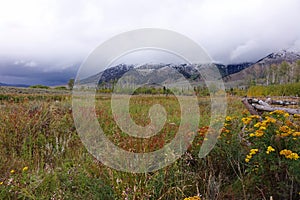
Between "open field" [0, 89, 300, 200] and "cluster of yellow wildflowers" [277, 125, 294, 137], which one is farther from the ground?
"cluster of yellow wildflowers" [277, 125, 294, 137]

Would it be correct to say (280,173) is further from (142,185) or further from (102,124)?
(102,124)

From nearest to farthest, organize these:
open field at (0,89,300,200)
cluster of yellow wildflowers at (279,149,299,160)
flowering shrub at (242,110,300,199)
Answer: cluster of yellow wildflowers at (279,149,299,160), flowering shrub at (242,110,300,199), open field at (0,89,300,200)

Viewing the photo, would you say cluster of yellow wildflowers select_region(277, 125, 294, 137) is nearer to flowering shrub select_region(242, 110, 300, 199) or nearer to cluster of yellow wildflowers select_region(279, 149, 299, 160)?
flowering shrub select_region(242, 110, 300, 199)

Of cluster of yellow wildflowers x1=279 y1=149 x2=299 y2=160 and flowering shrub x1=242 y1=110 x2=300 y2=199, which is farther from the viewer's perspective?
flowering shrub x1=242 y1=110 x2=300 y2=199

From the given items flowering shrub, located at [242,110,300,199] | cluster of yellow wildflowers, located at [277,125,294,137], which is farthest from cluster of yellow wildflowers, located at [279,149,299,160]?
cluster of yellow wildflowers, located at [277,125,294,137]

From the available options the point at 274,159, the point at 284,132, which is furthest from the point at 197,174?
the point at 284,132

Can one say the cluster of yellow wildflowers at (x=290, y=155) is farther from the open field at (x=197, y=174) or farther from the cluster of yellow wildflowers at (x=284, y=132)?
the cluster of yellow wildflowers at (x=284, y=132)

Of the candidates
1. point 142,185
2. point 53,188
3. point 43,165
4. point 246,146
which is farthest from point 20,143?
point 246,146

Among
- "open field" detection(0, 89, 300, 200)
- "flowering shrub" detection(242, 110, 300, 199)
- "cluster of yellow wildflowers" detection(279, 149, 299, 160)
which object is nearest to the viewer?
"cluster of yellow wildflowers" detection(279, 149, 299, 160)

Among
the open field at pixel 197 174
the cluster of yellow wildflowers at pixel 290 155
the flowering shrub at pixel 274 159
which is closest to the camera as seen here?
the cluster of yellow wildflowers at pixel 290 155

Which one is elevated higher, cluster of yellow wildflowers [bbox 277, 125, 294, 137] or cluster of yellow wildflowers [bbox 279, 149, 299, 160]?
cluster of yellow wildflowers [bbox 277, 125, 294, 137]

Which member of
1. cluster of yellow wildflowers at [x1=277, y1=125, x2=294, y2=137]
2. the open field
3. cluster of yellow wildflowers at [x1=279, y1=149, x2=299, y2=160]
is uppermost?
cluster of yellow wildflowers at [x1=277, y1=125, x2=294, y2=137]

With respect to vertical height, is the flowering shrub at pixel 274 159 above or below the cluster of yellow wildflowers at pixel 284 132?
below

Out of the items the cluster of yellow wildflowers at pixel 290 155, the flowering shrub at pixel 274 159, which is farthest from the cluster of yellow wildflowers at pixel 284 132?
the cluster of yellow wildflowers at pixel 290 155
